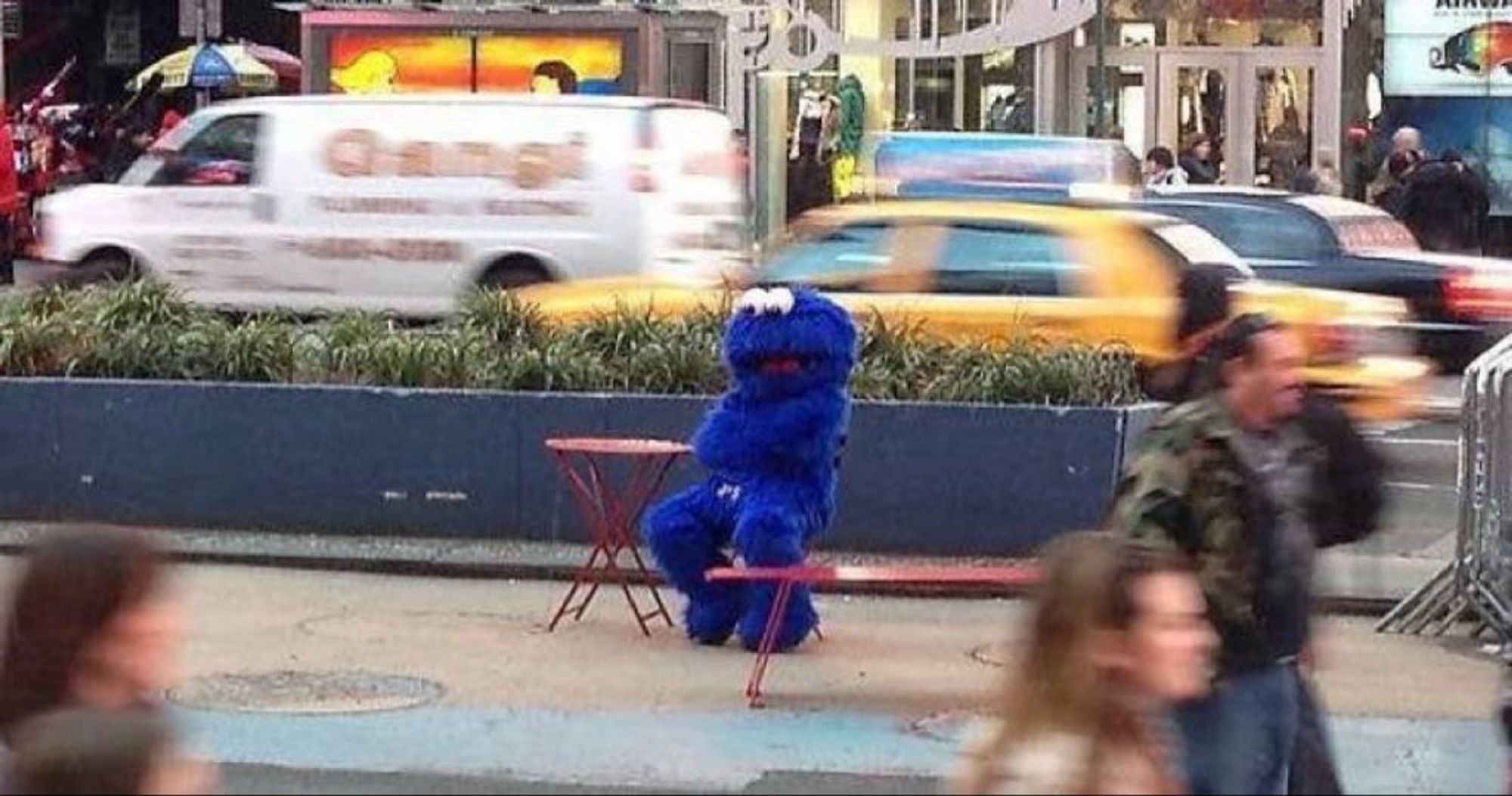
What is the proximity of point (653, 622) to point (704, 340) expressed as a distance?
2.27 m

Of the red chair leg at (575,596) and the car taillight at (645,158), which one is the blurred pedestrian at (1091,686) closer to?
the red chair leg at (575,596)

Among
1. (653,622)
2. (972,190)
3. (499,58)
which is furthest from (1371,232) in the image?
(499,58)

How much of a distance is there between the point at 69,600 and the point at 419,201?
17.2 m

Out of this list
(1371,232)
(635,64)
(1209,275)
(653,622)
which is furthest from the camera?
(635,64)

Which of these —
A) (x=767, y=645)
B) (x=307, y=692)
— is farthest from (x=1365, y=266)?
(x=307, y=692)

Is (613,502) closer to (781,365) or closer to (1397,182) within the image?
(781,365)

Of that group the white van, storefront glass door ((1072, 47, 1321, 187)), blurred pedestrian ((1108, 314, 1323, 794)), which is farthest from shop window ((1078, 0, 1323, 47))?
blurred pedestrian ((1108, 314, 1323, 794))

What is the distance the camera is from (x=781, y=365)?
35.1 feet

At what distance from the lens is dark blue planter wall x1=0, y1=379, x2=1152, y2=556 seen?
42.2ft

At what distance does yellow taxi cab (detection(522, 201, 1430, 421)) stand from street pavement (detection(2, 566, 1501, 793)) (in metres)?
3.29

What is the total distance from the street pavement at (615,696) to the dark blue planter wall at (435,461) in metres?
0.63

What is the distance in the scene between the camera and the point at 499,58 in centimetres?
2886

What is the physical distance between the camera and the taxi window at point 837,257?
15.9 m

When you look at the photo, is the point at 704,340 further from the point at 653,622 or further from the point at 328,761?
the point at 328,761
